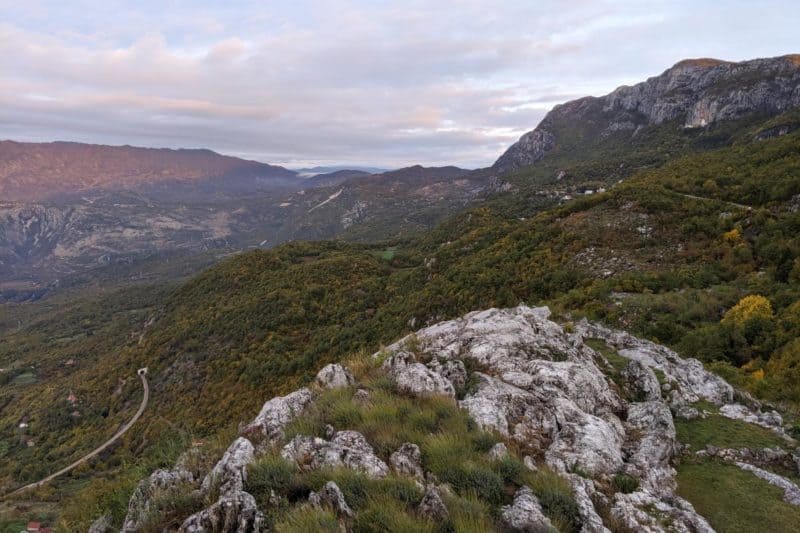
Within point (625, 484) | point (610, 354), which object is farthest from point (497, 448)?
point (610, 354)

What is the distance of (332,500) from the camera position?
16.3 ft

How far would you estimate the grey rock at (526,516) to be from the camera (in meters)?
4.74

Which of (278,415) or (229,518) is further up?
(229,518)

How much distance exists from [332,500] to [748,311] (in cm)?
2106

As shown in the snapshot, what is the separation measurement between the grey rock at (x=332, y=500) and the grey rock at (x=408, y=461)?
3.92 ft

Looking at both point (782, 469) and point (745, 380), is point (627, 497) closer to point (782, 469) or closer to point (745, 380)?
point (782, 469)

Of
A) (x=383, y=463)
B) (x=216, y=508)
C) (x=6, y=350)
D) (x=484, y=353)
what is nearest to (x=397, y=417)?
(x=383, y=463)

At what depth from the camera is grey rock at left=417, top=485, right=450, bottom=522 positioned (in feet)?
15.2

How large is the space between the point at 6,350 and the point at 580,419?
20667cm

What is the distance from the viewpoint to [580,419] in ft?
26.9

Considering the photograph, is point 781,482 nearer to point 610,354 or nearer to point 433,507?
point 610,354

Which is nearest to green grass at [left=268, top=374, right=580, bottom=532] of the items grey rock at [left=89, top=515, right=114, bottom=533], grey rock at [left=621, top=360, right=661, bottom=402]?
grey rock at [left=89, top=515, right=114, bottom=533]

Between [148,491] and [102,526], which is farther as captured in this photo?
[102,526]

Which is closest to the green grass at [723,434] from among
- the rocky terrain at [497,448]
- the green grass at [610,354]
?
the rocky terrain at [497,448]
